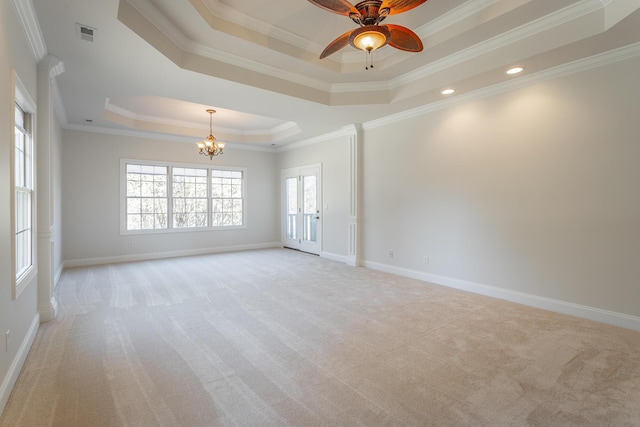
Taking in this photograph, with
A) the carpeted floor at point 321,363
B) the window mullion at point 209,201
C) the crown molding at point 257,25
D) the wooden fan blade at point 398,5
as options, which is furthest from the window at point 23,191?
the window mullion at point 209,201

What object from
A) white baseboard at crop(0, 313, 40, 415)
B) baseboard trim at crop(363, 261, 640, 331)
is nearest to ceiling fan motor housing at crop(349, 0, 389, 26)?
white baseboard at crop(0, 313, 40, 415)

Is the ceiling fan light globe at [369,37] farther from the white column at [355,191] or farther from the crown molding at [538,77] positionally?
the white column at [355,191]

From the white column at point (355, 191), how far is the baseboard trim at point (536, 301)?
1.12 meters

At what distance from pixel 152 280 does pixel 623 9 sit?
6456 millimetres

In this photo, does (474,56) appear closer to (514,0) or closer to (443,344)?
(514,0)

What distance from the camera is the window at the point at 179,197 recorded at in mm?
6895

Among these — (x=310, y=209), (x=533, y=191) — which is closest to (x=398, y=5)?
(x=533, y=191)

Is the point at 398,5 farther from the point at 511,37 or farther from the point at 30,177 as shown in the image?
the point at 30,177

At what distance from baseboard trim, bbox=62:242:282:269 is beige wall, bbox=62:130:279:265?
0.8 inches

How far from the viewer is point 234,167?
823cm

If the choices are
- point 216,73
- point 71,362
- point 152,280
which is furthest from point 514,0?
point 152,280

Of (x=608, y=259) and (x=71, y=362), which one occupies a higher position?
(x=608, y=259)

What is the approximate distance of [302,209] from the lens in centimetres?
809

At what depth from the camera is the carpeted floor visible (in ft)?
6.26
